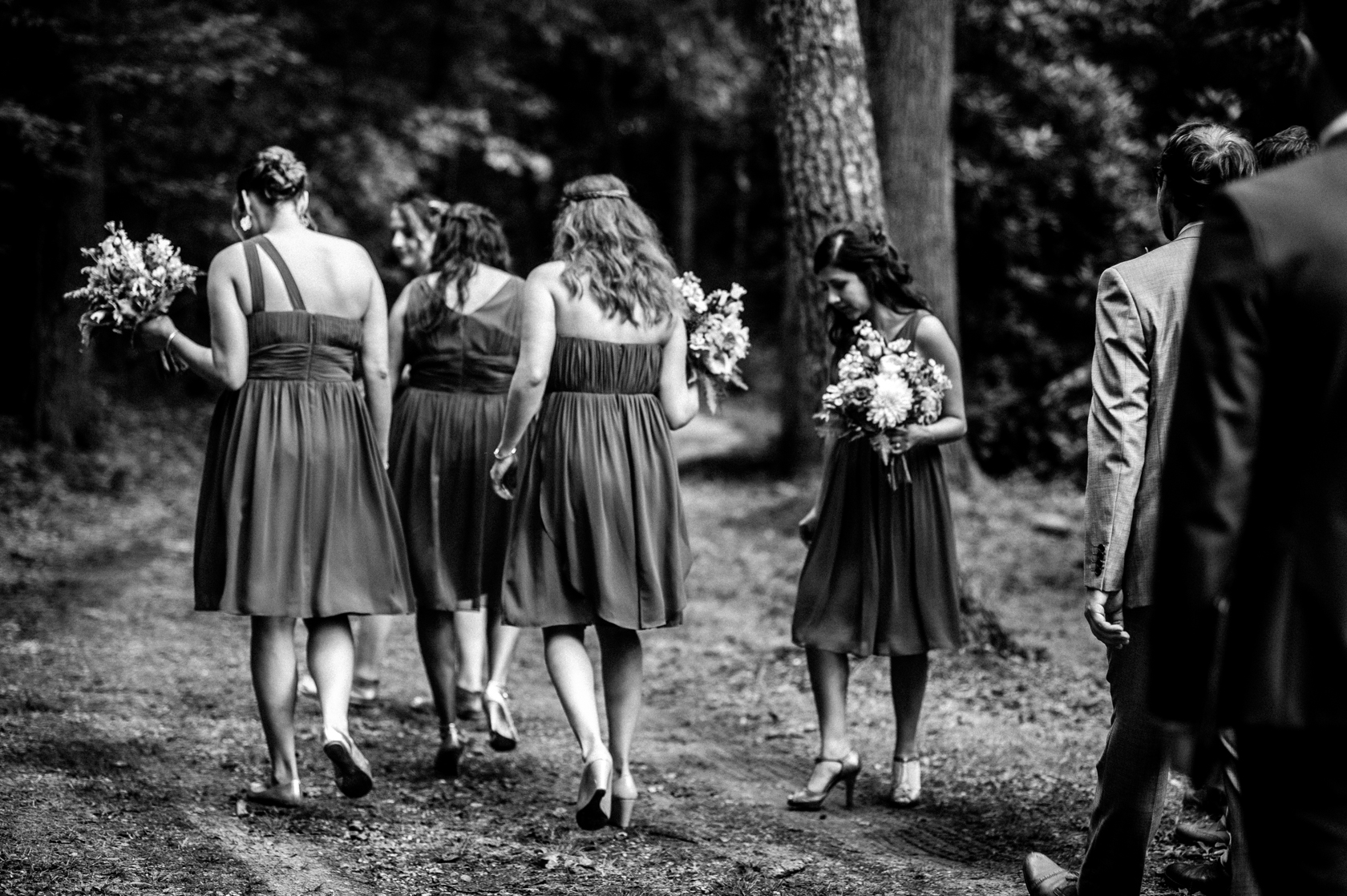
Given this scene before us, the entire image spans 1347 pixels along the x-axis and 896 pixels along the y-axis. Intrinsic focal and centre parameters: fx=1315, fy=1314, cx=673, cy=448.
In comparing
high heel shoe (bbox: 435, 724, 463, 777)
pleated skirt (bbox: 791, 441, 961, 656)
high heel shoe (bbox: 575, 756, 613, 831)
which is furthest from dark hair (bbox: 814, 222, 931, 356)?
high heel shoe (bbox: 435, 724, 463, 777)

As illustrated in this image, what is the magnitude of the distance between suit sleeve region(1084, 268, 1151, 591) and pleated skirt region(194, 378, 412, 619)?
9.41ft

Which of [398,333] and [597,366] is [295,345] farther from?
[597,366]

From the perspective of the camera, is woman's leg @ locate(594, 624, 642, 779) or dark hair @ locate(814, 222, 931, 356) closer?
woman's leg @ locate(594, 624, 642, 779)

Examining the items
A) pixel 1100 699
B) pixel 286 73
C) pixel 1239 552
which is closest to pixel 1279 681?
pixel 1239 552

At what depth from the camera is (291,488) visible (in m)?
5.14

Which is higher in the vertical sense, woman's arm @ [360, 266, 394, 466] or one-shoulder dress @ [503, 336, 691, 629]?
woman's arm @ [360, 266, 394, 466]

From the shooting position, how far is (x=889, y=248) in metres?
5.44

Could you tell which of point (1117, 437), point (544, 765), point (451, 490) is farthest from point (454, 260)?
point (1117, 437)

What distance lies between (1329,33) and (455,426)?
4570 millimetres

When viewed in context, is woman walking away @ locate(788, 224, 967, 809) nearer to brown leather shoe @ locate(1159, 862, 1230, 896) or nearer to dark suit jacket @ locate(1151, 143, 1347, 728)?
brown leather shoe @ locate(1159, 862, 1230, 896)

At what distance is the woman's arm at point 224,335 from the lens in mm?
5086

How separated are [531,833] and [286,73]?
13841 mm

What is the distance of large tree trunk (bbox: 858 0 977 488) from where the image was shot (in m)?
10.8

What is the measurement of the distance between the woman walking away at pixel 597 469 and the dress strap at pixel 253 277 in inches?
41.9
